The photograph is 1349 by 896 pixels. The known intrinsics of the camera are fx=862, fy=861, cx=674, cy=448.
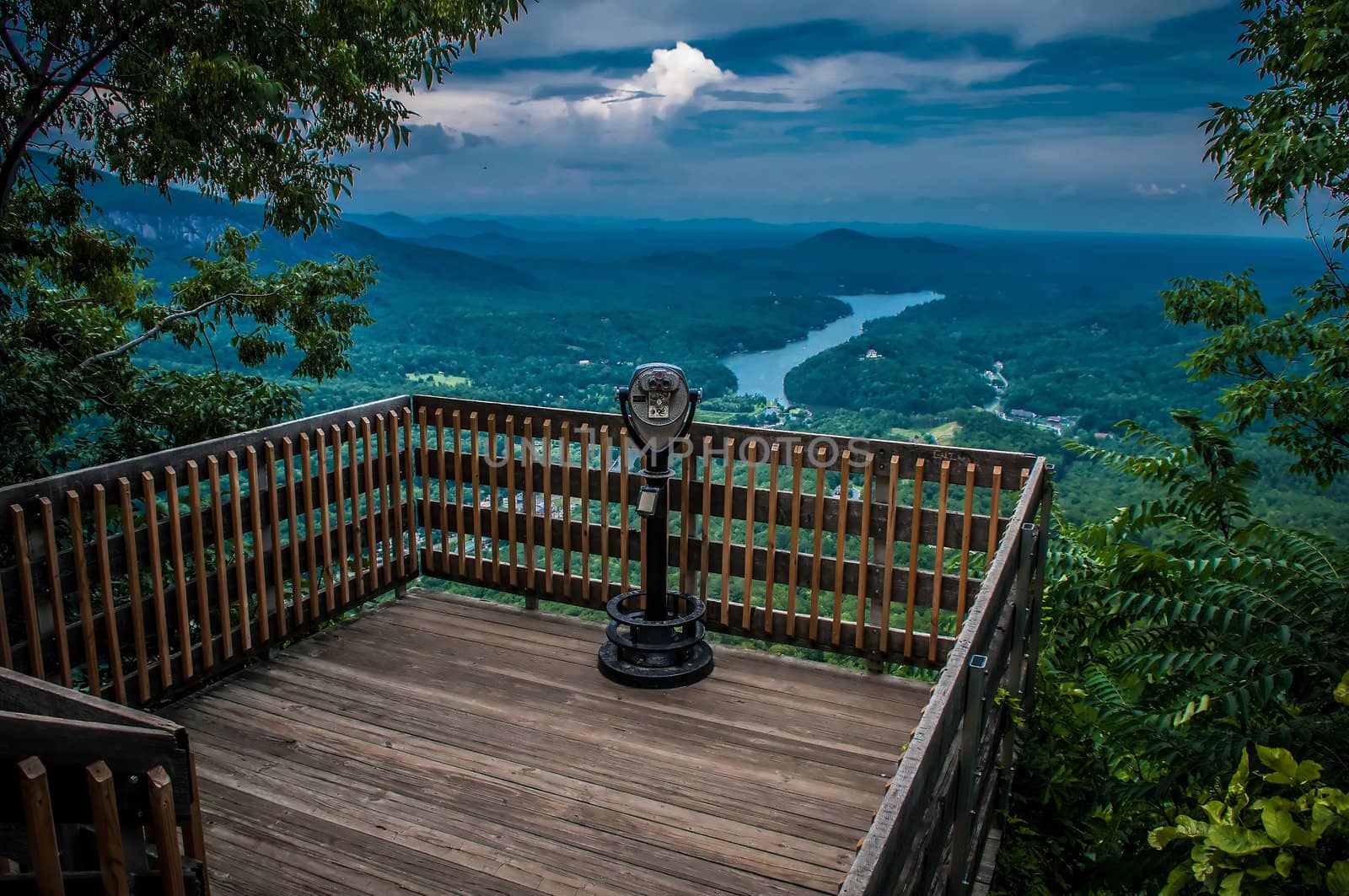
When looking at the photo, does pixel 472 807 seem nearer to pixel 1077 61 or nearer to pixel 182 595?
pixel 182 595

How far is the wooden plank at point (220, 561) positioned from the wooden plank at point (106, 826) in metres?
2.98

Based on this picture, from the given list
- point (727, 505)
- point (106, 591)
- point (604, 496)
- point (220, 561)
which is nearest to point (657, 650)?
point (727, 505)

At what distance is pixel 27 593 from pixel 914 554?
13.0 ft

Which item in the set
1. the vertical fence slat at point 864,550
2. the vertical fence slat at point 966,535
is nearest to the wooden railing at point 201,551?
the vertical fence slat at point 864,550

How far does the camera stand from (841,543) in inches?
176

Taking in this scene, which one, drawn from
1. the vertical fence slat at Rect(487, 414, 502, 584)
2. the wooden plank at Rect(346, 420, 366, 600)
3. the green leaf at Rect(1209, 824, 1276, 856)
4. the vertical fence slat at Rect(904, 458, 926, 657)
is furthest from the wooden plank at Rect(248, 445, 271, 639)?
the green leaf at Rect(1209, 824, 1276, 856)

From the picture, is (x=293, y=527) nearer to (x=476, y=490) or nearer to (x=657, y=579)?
(x=476, y=490)

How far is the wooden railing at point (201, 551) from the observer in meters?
3.55

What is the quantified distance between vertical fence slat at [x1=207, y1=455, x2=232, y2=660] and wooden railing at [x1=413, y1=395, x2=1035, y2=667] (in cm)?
142

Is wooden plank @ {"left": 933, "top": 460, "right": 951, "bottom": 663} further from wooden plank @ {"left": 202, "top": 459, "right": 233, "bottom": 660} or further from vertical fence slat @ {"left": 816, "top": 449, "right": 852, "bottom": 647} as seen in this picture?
wooden plank @ {"left": 202, "top": 459, "right": 233, "bottom": 660}

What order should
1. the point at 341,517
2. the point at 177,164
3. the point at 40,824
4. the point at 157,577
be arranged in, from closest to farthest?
the point at 40,824 < the point at 157,577 < the point at 341,517 < the point at 177,164

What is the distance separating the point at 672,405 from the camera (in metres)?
4.37

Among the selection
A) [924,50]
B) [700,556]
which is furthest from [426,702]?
[924,50]

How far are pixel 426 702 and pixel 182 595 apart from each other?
1259mm
